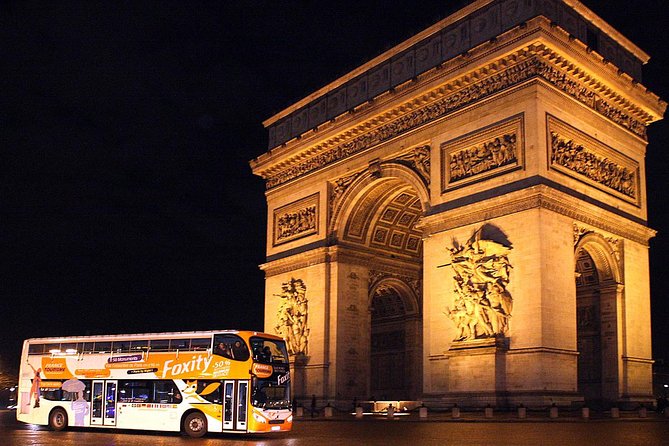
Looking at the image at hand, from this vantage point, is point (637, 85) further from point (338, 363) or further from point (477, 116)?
point (338, 363)

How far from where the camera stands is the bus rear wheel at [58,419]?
80.0 ft

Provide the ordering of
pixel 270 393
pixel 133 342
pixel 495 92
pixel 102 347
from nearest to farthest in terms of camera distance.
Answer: pixel 270 393 → pixel 133 342 → pixel 102 347 → pixel 495 92

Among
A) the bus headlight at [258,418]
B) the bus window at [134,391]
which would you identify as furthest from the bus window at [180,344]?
the bus headlight at [258,418]

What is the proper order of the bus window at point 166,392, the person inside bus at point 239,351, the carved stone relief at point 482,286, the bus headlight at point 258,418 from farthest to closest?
1. the carved stone relief at point 482,286
2. the bus window at point 166,392
3. the person inside bus at point 239,351
4. the bus headlight at point 258,418

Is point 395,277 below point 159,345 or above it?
above

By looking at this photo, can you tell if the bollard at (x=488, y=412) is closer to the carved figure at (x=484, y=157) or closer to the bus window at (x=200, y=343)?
the carved figure at (x=484, y=157)

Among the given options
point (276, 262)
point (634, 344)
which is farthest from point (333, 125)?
point (634, 344)

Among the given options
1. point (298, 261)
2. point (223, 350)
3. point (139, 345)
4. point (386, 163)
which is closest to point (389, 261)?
point (298, 261)

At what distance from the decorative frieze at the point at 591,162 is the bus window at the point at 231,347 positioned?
41.4 ft

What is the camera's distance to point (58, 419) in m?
24.5

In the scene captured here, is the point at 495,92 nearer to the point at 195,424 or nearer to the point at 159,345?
the point at 159,345

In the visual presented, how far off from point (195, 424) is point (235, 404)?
1531 millimetres

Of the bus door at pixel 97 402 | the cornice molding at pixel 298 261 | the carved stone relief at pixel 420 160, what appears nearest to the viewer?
the bus door at pixel 97 402

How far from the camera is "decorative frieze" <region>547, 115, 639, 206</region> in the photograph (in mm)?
27547
